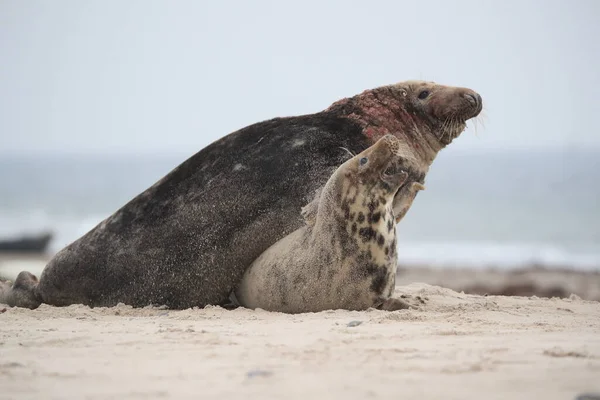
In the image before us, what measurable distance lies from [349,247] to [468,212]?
141ft

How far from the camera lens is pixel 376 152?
6117mm

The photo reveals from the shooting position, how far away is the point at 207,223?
22.8 feet

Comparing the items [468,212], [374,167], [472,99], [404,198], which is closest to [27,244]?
[472,99]

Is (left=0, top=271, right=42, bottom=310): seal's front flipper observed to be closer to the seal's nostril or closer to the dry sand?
the dry sand

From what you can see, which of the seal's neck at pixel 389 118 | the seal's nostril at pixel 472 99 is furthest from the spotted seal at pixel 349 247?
the seal's nostril at pixel 472 99

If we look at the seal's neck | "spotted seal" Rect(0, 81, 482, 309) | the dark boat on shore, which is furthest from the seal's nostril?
the dark boat on shore

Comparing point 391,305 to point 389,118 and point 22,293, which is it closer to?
point 389,118

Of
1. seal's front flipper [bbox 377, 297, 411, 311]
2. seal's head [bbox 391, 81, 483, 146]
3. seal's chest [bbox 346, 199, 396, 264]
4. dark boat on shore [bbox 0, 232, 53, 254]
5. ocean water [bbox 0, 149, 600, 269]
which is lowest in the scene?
seal's front flipper [bbox 377, 297, 411, 311]

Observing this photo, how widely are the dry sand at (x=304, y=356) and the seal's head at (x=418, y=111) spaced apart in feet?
6.39

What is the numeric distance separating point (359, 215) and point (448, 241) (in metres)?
30.9

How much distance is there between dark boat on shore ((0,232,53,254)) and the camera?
81.5ft

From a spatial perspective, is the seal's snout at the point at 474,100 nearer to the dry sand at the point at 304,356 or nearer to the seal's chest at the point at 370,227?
the seal's chest at the point at 370,227

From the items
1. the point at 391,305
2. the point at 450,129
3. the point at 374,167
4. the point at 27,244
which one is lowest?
the point at 391,305

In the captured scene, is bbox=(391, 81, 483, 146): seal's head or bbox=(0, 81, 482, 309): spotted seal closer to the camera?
bbox=(0, 81, 482, 309): spotted seal
